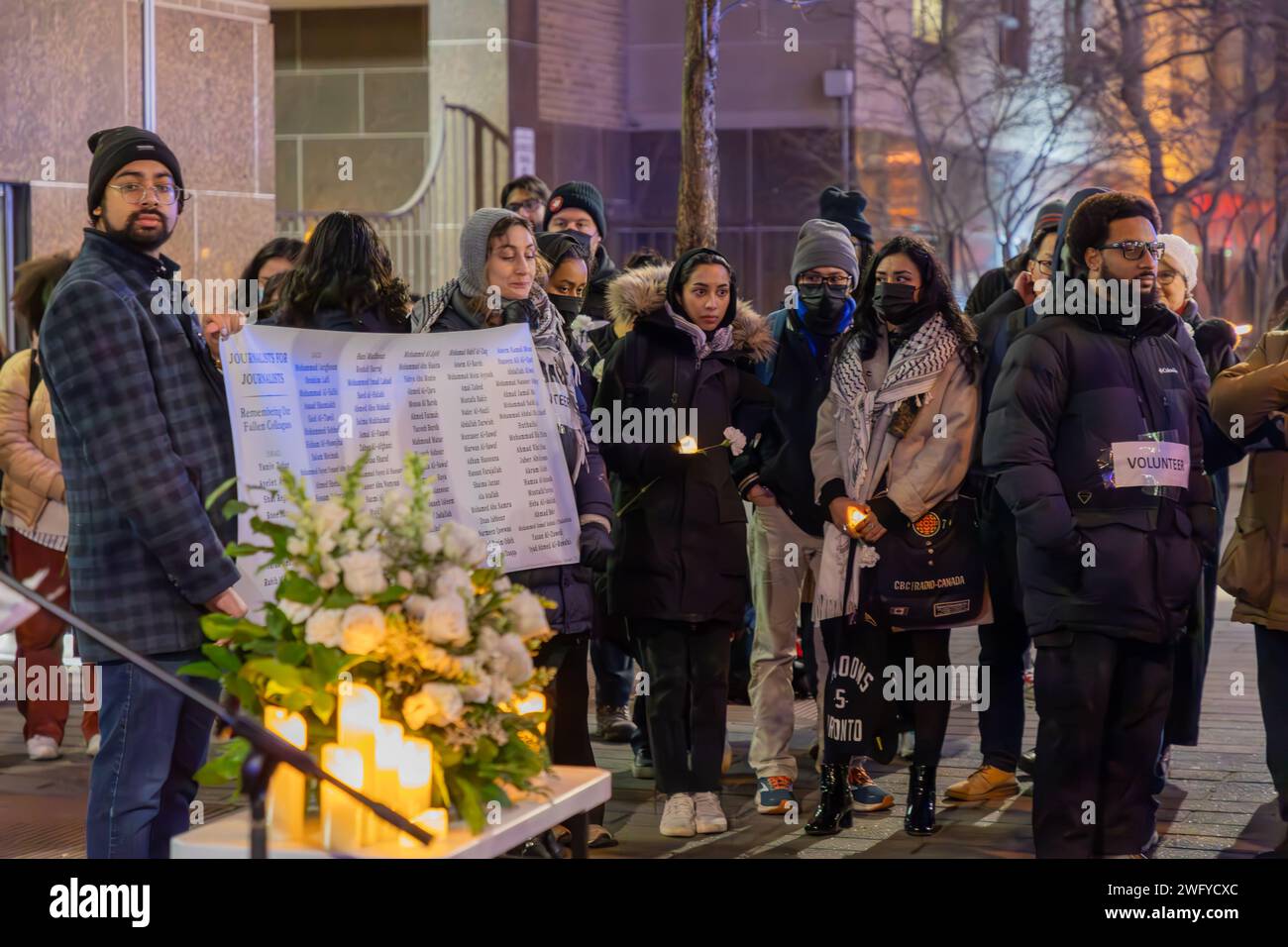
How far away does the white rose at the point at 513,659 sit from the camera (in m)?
4.11

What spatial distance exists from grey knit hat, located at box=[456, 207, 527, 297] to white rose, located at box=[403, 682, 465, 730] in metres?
2.54

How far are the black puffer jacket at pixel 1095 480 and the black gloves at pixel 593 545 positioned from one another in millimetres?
1335

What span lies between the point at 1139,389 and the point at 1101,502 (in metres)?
0.41

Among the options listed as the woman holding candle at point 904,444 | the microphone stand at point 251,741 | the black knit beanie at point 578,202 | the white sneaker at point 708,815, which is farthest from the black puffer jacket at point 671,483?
the microphone stand at point 251,741

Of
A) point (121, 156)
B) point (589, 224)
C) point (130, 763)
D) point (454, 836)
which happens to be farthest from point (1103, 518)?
point (589, 224)

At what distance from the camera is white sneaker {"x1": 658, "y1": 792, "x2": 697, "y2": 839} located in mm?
6867

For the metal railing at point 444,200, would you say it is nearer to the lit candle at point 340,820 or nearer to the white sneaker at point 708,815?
the white sneaker at point 708,815

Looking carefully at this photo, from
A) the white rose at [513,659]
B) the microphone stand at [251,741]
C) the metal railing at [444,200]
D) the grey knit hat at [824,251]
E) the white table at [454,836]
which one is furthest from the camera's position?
the metal railing at [444,200]

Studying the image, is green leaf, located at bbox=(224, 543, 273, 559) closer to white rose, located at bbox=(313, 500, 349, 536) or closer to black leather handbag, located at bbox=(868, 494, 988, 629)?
white rose, located at bbox=(313, 500, 349, 536)

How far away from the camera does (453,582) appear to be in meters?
4.05

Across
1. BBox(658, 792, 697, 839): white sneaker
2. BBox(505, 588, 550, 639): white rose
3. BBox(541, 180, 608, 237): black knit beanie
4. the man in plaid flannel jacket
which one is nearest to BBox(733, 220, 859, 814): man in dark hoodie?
BBox(658, 792, 697, 839): white sneaker
